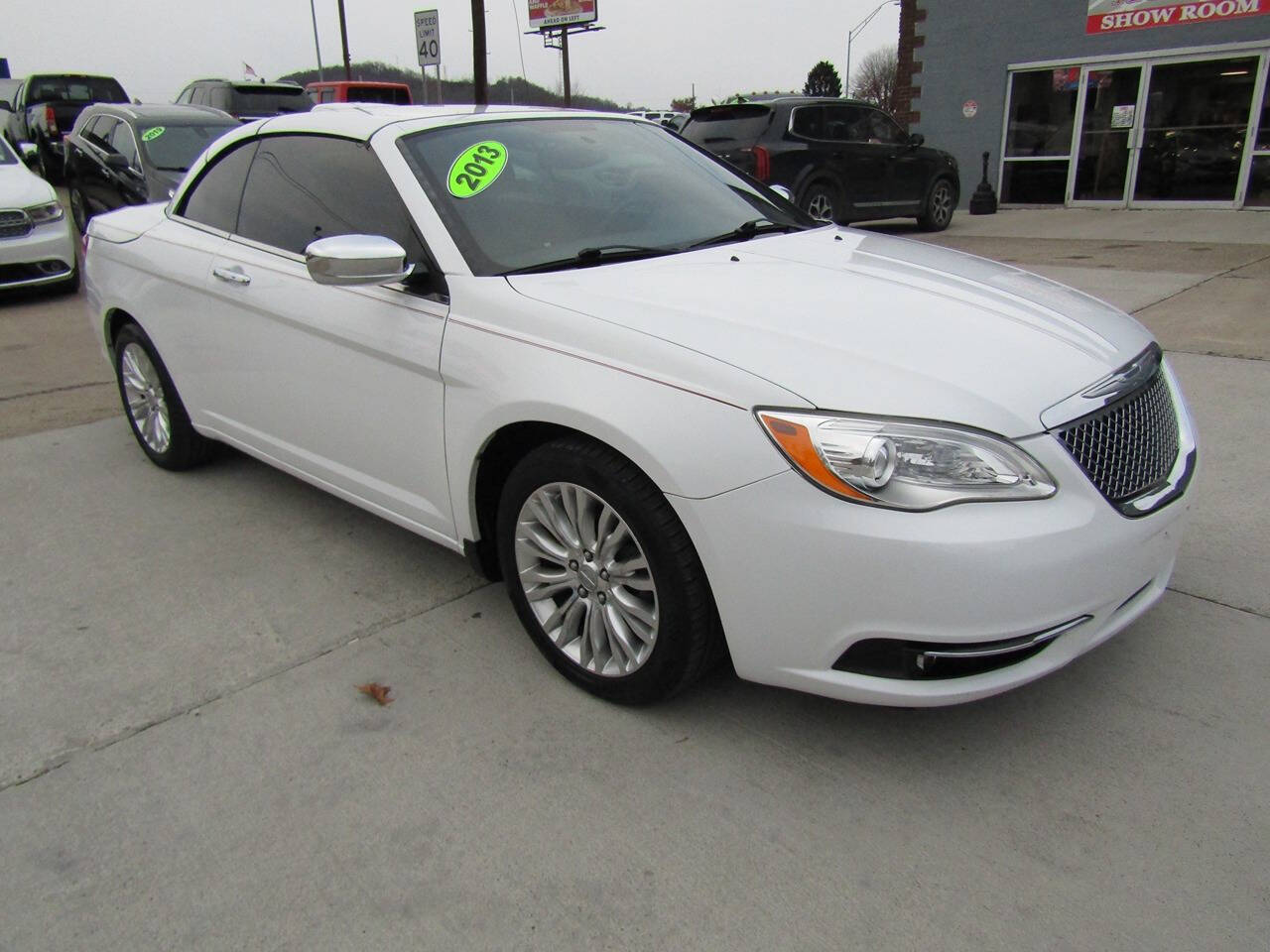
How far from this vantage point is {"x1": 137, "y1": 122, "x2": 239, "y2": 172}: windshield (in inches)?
393

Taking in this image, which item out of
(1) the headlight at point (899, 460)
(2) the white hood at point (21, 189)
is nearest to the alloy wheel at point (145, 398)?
(1) the headlight at point (899, 460)

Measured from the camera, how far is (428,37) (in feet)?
62.7

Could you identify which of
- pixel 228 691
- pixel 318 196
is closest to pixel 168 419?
pixel 318 196

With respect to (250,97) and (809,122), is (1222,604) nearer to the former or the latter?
(809,122)

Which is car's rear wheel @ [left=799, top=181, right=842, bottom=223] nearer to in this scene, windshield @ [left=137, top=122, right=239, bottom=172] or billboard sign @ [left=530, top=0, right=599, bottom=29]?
windshield @ [left=137, top=122, right=239, bottom=172]

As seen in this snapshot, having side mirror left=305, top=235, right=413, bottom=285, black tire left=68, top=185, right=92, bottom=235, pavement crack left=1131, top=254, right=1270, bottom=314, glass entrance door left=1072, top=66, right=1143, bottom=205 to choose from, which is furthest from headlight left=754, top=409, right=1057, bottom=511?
glass entrance door left=1072, top=66, right=1143, bottom=205

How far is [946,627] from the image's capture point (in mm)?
2170

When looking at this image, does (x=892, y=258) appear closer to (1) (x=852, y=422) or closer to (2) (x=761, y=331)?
(2) (x=761, y=331)

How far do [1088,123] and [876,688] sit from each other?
15.1 m

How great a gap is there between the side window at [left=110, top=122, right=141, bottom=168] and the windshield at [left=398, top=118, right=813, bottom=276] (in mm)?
8105

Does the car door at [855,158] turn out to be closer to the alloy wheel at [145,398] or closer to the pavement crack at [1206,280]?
the pavement crack at [1206,280]

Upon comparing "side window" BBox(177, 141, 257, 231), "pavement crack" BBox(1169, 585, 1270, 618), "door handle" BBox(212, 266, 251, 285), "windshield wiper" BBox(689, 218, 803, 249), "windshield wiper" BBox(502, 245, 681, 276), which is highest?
"side window" BBox(177, 141, 257, 231)

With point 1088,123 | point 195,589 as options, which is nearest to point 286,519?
point 195,589

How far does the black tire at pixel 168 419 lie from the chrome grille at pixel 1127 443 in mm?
3642
